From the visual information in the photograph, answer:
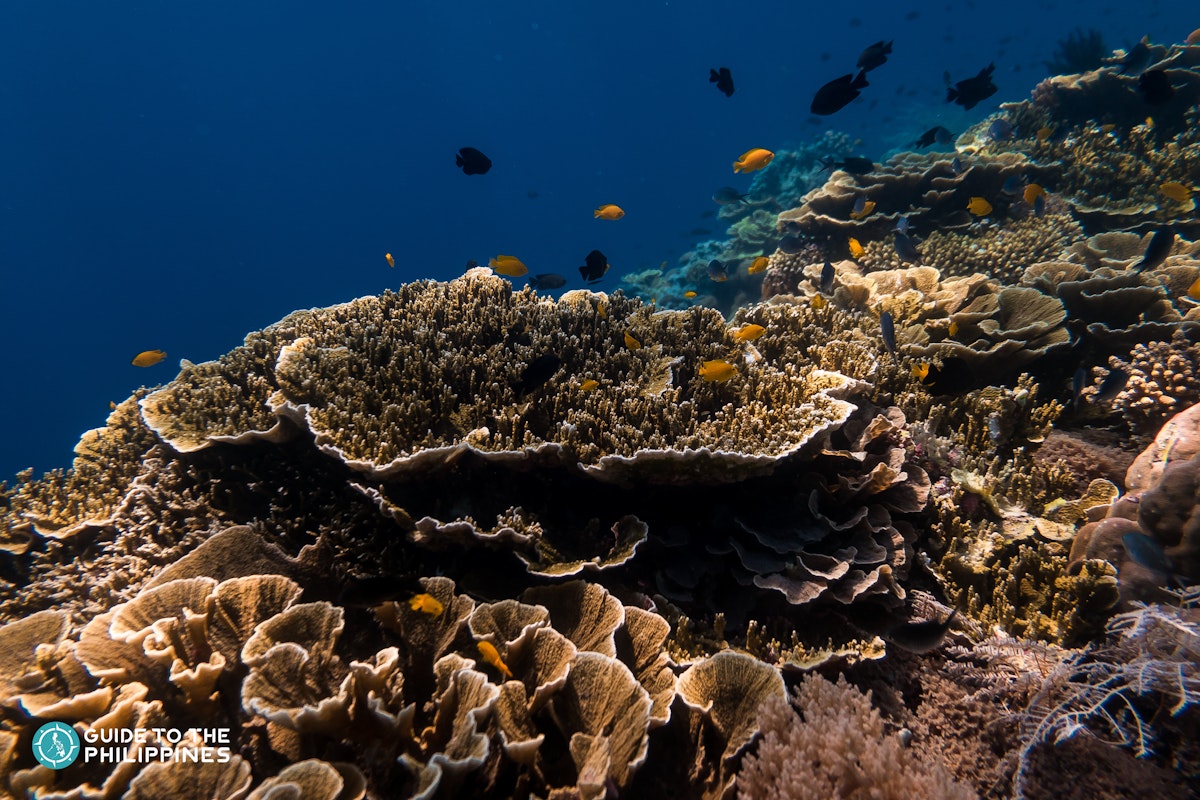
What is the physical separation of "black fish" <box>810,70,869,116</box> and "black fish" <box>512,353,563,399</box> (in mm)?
4863

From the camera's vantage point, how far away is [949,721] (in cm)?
277

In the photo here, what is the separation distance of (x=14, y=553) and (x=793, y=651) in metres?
5.68

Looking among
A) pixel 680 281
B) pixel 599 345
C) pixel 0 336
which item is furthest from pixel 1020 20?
pixel 0 336

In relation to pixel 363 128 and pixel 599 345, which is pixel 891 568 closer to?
pixel 599 345

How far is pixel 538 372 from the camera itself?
351 centimetres

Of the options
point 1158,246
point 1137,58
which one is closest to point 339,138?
point 1137,58

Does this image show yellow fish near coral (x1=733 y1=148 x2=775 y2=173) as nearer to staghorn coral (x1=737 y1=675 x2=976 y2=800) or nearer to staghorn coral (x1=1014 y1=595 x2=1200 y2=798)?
staghorn coral (x1=1014 y1=595 x2=1200 y2=798)

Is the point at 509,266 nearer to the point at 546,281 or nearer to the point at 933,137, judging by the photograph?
the point at 546,281

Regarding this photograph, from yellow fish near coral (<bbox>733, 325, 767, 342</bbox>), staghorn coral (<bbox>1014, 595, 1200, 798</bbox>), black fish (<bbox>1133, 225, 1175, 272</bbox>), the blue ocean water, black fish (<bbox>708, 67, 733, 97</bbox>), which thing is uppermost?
the blue ocean water

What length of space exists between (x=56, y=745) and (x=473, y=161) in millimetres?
6632

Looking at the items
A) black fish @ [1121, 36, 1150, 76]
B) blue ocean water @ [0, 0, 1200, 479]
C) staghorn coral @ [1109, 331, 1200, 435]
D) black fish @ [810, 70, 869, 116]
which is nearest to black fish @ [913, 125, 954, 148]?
black fish @ [1121, 36, 1150, 76]

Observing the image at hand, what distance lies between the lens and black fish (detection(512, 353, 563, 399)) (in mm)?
3482

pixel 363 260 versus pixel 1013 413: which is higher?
pixel 363 260

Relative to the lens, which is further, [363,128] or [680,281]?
[363,128]
